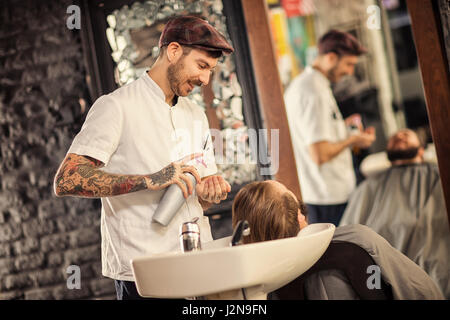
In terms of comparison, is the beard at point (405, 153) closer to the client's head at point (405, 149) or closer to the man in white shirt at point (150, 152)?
the client's head at point (405, 149)

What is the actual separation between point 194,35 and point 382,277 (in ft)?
3.61

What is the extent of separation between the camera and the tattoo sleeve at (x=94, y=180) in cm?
189

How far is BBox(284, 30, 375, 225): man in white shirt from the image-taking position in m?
3.17

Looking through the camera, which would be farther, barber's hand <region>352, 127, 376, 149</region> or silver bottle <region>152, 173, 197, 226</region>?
barber's hand <region>352, 127, 376, 149</region>

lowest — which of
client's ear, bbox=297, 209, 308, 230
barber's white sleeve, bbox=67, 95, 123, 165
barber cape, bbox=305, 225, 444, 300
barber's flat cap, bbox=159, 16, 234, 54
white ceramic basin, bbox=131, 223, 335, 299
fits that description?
barber cape, bbox=305, 225, 444, 300

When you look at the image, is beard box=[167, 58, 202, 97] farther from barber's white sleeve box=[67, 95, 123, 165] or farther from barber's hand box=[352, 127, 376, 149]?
barber's hand box=[352, 127, 376, 149]

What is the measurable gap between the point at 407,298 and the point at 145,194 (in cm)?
100

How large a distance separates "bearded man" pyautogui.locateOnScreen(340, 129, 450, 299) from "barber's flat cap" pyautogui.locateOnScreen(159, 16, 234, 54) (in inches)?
52.0

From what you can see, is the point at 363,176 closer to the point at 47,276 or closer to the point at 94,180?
the point at 47,276

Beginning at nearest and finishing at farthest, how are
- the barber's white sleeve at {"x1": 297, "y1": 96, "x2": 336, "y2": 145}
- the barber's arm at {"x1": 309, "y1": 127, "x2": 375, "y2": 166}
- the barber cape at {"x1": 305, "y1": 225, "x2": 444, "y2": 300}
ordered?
1. the barber cape at {"x1": 305, "y1": 225, "x2": 444, "y2": 300}
2. the barber's white sleeve at {"x1": 297, "y1": 96, "x2": 336, "y2": 145}
3. the barber's arm at {"x1": 309, "y1": 127, "x2": 375, "y2": 166}

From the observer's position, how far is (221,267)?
1618mm

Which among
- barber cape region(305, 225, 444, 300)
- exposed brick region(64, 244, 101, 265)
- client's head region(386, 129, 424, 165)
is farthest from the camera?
client's head region(386, 129, 424, 165)

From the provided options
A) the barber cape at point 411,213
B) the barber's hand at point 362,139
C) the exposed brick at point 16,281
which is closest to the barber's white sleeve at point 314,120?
the barber's hand at point 362,139

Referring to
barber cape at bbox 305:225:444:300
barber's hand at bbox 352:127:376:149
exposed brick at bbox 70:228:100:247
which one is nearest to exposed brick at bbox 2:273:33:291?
exposed brick at bbox 70:228:100:247
